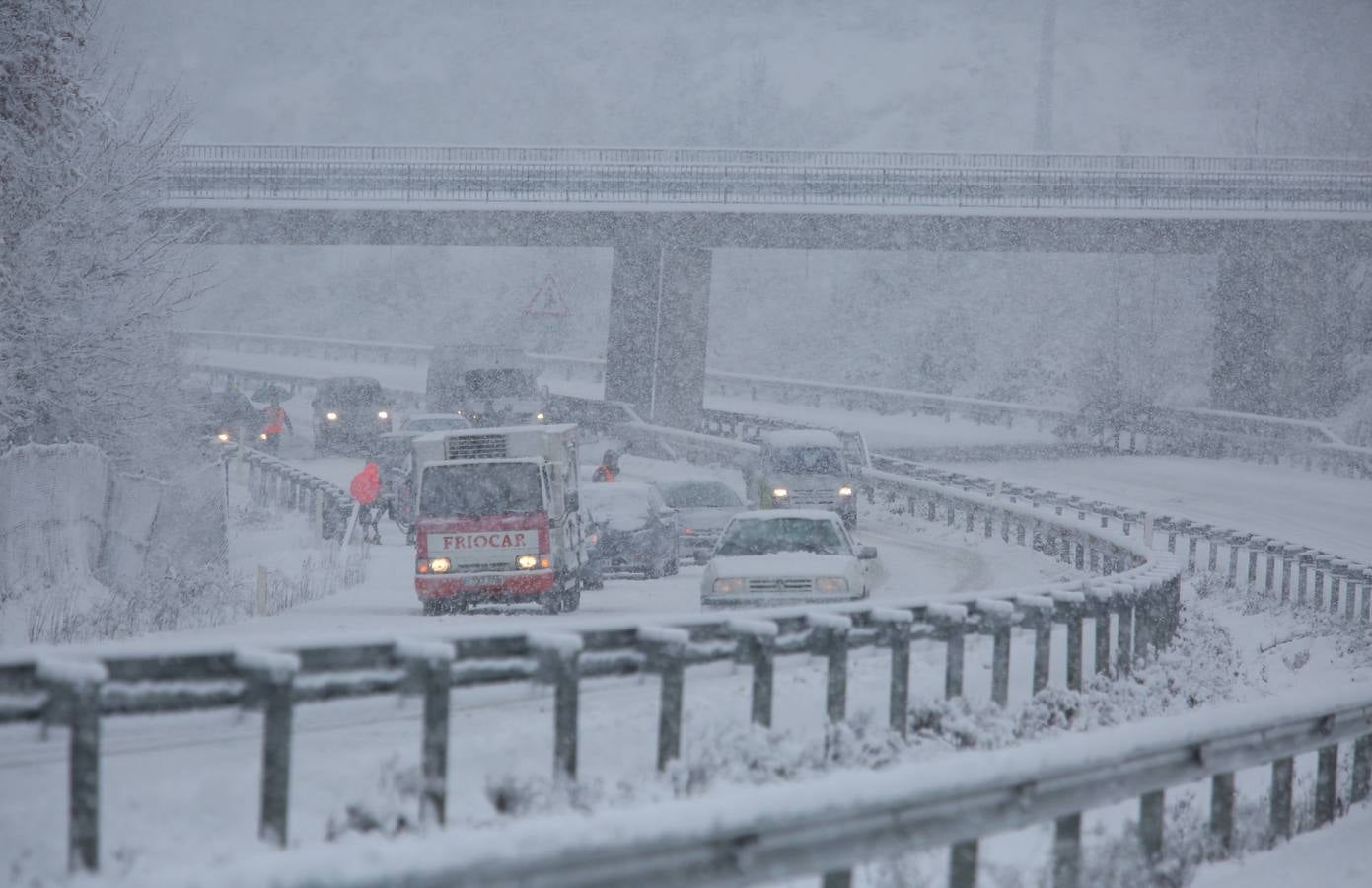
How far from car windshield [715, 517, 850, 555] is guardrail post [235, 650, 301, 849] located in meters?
12.2

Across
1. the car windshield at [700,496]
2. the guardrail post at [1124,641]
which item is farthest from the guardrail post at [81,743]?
the car windshield at [700,496]

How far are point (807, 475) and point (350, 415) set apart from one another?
20481mm

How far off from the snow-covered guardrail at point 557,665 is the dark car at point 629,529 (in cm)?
1180

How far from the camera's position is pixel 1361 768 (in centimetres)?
1045

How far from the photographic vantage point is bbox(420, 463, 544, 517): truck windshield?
67.4ft

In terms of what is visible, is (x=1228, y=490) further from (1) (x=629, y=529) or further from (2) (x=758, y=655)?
(2) (x=758, y=655)

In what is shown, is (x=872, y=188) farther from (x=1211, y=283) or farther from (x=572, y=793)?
(x=572, y=793)

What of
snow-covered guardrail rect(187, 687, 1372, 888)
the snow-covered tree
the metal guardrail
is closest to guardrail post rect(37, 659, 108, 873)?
snow-covered guardrail rect(187, 687, 1372, 888)

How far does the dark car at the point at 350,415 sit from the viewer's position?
4819 cm

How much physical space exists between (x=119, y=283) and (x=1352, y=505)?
94.5ft

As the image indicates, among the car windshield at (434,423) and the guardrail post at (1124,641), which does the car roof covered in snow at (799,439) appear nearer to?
the car windshield at (434,423)

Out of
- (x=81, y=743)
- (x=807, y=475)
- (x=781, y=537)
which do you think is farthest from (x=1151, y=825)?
(x=807, y=475)

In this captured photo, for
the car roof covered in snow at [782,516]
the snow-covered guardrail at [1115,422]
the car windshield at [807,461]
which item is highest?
the snow-covered guardrail at [1115,422]

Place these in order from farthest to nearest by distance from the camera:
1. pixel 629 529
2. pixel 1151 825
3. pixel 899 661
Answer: pixel 629 529, pixel 899 661, pixel 1151 825
